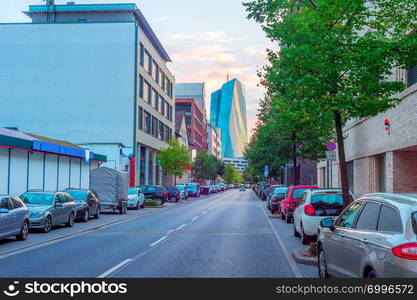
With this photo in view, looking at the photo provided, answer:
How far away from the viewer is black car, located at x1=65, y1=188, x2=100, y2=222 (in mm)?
23891

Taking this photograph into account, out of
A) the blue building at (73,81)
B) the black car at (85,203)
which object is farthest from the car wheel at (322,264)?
the blue building at (73,81)

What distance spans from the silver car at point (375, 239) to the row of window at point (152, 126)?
160 feet

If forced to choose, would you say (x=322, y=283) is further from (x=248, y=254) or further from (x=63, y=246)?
(x=63, y=246)

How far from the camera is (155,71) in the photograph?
65.2 metres

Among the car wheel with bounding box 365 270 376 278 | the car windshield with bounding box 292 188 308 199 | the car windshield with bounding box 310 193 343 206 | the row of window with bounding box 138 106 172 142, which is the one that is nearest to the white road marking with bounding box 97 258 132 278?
the car wheel with bounding box 365 270 376 278

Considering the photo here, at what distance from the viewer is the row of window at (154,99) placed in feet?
187

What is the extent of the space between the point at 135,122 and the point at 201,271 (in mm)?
44223

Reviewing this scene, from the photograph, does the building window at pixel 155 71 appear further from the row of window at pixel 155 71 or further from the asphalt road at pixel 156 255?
the asphalt road at pixel 156 255

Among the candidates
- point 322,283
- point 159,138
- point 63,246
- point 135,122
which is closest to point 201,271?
point 322,283

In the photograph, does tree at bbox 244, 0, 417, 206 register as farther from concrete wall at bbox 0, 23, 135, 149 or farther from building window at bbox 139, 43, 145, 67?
building window at bbox 139, 43, 145, 67

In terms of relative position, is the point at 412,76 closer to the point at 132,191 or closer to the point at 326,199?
the point at 326,199

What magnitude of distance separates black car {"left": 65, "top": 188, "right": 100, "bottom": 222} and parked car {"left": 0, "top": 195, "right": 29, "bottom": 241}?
24.2 feet

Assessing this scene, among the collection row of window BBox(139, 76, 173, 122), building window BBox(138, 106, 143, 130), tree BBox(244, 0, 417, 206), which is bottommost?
tree BBox(244, 0, 417, 206)

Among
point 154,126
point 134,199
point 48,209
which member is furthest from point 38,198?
point 154,126
